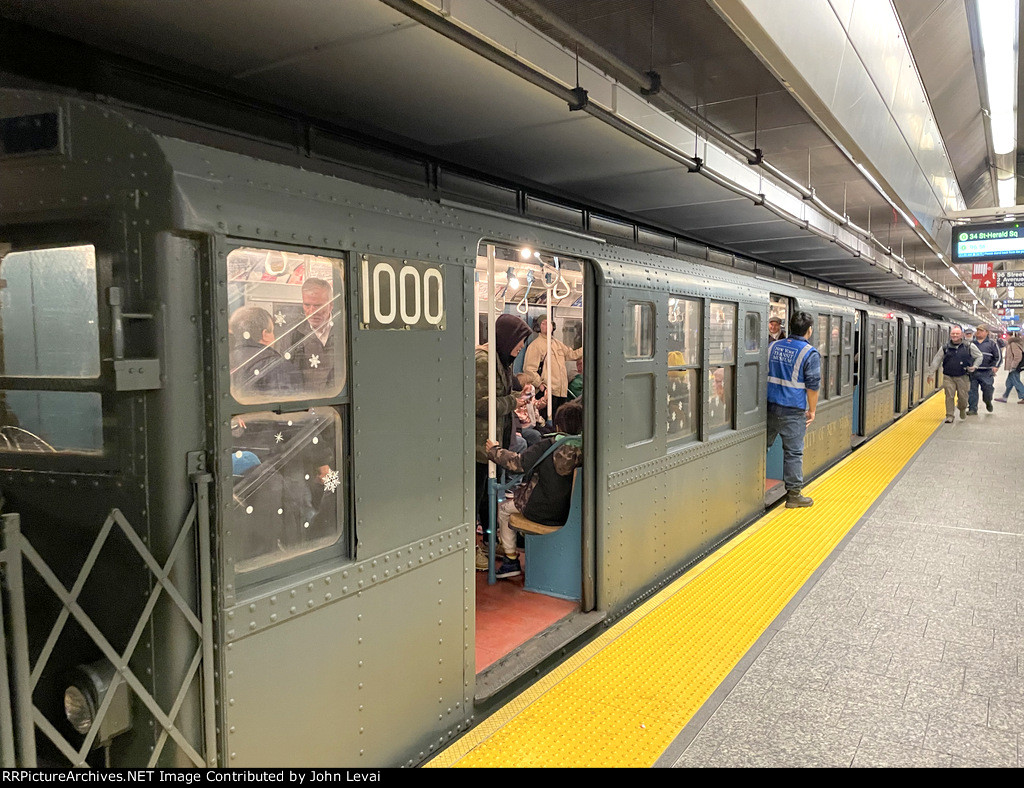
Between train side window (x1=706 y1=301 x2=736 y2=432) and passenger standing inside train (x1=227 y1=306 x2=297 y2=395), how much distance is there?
404 cm

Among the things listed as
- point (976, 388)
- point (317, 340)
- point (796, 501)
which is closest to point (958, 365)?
point (976, 388)

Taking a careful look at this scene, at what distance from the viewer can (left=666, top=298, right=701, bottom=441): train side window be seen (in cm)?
507

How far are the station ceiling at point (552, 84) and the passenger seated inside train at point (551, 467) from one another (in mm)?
1571

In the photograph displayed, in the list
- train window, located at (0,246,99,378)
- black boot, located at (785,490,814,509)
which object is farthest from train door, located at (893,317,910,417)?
train window, located at (0,246,99,378)

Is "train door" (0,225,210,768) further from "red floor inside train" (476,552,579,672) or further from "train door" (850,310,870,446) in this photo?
"train door" (850,310,870,446)

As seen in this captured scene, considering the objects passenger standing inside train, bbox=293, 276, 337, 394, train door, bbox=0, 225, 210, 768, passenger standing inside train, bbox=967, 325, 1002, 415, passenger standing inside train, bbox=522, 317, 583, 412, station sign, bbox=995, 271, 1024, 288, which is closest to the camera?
train door, bbox=0, 225, 210, 768

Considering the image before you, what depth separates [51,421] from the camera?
7.17ft

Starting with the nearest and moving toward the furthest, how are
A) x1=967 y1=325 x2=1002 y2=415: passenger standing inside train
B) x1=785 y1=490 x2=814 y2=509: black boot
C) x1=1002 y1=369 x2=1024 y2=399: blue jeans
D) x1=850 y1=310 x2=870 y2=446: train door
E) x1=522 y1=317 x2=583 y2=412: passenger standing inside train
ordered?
1. x1=522 y1=317 x2=583 y2=412: passenger standing inside train
2. x1=785 y1=490 x2=814 y2=509: black boot
3. x1=850 y1=310 x2=870 y2=446: train door
4. x1=967 y1=325 x2=1002 y2=415: passenger standing inside train
5. x1=1002 y1=369 x2=1024 y2=399: blue jeans

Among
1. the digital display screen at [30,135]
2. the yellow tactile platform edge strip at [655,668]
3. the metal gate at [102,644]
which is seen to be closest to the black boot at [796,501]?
the yellow tactile platform edge strip at [655,668]

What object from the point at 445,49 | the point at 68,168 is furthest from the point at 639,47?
the point at 68,168

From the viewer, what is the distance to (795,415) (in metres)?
7.23

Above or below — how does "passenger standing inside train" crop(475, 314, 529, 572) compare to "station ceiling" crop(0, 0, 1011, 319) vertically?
below

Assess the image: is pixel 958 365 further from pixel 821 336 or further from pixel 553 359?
pixel 553 359

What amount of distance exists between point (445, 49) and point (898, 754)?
3.40 meters
